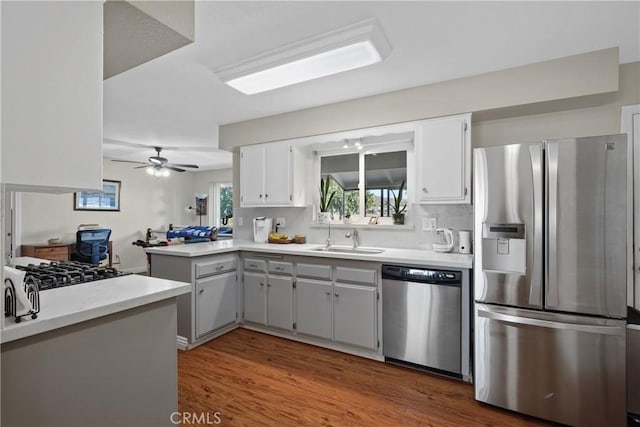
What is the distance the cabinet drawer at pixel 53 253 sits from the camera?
492 cm

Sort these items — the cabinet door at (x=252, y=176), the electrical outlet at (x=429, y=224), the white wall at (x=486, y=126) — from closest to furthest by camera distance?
the white wall at (x=486, y=126), the electrical outlet at (x=429, y=224), the cabinet door at (x=252, y=176)

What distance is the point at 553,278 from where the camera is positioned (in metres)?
1.87

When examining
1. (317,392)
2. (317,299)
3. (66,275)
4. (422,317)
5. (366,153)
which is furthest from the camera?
(366,153)

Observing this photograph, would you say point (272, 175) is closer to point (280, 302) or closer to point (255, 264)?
point (255, 264)

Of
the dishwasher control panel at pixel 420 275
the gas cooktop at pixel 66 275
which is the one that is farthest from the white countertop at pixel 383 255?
the gas cooktop at pixel 66 275

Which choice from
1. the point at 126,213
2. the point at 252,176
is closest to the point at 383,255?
the point at 252,176

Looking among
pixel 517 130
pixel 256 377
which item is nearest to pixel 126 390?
pixel 256 377

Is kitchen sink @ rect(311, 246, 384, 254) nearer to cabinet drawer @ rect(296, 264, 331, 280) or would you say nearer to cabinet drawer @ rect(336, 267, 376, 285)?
cabinet drawer @ rect(296, 264, 331, 280)

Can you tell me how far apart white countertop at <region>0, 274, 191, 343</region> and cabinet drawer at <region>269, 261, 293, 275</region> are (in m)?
1.58

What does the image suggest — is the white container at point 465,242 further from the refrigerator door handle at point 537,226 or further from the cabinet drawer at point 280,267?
the cabinet drawer at point 280,267

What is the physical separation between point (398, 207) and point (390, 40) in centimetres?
167

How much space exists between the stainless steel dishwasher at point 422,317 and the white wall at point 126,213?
5980 millimetres

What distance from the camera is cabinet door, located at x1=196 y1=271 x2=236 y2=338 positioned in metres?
2.90

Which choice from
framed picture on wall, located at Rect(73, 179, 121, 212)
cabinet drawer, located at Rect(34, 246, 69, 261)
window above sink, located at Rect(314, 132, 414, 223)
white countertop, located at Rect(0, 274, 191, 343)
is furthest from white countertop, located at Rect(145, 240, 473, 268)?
framed picture on wall, located at Rect(73, 179, 121, 212)
